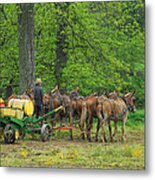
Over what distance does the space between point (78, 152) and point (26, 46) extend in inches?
38.0

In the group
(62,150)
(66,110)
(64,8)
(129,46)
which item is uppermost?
(64,8)

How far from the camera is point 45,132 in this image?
4.95m

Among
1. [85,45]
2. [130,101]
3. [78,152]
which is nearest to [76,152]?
[78,152]

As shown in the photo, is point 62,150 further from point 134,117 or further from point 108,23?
point 108,23

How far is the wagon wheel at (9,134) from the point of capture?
500cm

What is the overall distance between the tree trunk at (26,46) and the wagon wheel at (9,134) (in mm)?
320

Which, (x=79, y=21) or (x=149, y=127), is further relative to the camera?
(x=79, y=21)

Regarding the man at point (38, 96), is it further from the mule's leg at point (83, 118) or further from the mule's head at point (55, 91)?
the mule's leg at point (83, 118)

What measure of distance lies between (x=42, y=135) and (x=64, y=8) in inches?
40.7

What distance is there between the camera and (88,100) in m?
4.92

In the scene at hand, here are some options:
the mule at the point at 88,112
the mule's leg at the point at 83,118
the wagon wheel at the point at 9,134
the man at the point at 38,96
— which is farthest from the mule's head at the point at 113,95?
the wagon wheel at the point at 9,134

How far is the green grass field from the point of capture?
4734mm

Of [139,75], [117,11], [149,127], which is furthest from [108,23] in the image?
[149,127]

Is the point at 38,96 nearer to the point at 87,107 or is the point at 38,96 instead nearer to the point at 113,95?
the point at 87,107
